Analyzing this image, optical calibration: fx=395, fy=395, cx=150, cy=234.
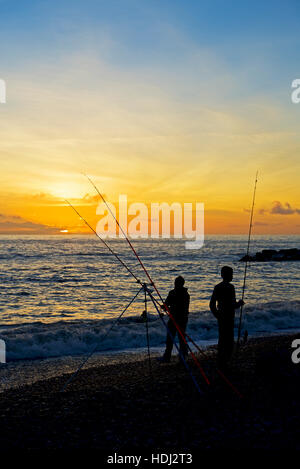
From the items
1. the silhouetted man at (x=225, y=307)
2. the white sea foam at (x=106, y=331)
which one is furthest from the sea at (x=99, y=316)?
the silhouetted man at (x=225, y=307)

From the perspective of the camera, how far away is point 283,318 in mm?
17734

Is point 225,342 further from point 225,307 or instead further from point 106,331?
point 106,331

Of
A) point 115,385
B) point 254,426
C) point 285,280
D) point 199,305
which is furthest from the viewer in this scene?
point 285,280

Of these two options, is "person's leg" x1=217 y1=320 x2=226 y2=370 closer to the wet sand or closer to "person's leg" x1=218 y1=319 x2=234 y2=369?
"person's leg" x1=218 y1=319 x2=234 y2=369

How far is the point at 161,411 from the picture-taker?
5992 mm

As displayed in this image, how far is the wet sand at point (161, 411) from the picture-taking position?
5.04 meters

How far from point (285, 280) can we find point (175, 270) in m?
12.4

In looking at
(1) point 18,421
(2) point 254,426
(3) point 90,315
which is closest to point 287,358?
(2) point 254,426

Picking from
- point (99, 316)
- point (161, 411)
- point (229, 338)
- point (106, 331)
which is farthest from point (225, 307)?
point (99, 316)

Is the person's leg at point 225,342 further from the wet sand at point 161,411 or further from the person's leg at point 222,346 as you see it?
the wet sand at point 161,411

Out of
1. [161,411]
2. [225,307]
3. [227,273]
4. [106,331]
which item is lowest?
[106,331]
